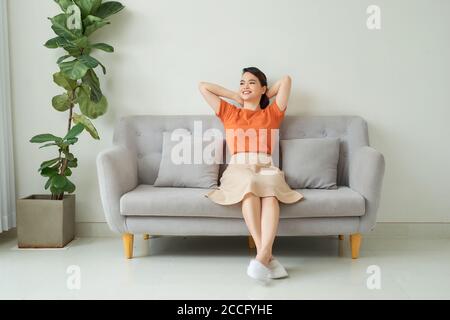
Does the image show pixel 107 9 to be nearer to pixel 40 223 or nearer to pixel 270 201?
pixel 40 223

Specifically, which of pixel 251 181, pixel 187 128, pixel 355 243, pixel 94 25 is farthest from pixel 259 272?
pixel 94 25

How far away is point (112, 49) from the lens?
11.0 ft

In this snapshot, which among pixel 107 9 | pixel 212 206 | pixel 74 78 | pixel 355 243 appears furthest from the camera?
pixel 107 9

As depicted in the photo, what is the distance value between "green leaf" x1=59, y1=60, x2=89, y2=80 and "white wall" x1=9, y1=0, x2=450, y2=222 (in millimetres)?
344

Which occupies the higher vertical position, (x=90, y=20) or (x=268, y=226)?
(x=90, y=20)

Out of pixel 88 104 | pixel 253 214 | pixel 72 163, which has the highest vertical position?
pixel 88 104

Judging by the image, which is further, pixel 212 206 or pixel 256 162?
pixel 256 162

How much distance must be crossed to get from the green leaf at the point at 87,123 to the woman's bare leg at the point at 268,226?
1.30 metres

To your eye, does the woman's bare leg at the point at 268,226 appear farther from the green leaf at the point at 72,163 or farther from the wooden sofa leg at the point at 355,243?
the green leaf at the point at 72,163

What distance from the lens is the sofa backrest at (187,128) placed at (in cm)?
336

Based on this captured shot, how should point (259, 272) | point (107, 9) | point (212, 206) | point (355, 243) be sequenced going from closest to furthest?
point (259, 272) → point (212, 206) → point (355, 243) → point (107, 9)

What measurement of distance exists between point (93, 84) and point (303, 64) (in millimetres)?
1492

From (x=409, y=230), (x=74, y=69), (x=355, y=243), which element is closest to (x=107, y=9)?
(x=74, y=69)

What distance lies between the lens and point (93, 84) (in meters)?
3.37
